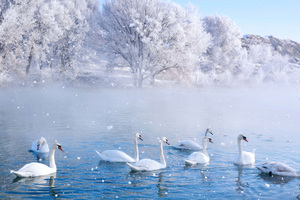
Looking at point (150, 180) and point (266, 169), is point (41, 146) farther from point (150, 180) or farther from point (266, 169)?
point (266, 169)

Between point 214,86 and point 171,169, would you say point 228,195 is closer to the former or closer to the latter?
point 171,169

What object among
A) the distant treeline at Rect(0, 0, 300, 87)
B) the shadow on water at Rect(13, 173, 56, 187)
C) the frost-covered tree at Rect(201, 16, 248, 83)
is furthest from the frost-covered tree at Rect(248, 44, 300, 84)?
the shadow on water at Rect(13, 173, 56, 187)

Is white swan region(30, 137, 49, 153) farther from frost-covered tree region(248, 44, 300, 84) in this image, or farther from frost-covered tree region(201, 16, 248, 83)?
frost-covered tree region(248, 44, 300, 84)

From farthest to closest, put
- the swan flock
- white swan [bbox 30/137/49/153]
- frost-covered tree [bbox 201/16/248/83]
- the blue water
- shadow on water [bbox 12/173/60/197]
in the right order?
1. frost-covered tree [bbox 201/16/248/83]
2. white swan [bbox 30/137/49/153]
3. the swan flock
4. the blue water
5. shadow on water [bbox 12/173/60/197]

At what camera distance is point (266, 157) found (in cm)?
1371

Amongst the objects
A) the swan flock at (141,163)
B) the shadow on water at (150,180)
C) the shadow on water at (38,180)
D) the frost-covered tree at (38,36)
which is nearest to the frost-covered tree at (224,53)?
the frost-covered tree at (38,36)

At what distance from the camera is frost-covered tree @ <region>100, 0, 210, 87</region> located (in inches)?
1666

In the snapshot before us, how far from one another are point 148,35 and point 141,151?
31.2 metres

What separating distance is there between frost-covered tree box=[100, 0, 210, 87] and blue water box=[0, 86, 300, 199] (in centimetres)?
1766

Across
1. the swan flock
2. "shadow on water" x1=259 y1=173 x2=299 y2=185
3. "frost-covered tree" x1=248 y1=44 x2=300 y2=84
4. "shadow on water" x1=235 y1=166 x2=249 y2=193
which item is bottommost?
"shadow on water" x1=235 y1=166 x2=249 y2=193

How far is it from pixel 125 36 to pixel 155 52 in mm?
4776

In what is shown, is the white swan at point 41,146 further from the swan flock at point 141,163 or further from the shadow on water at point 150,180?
the shadow on water at point 150,180

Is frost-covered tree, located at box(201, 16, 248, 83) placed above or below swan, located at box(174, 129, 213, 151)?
above

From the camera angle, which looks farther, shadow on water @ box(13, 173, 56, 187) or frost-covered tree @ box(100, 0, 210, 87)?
frost-covered tree @ box(100, 0, 210, 87)
